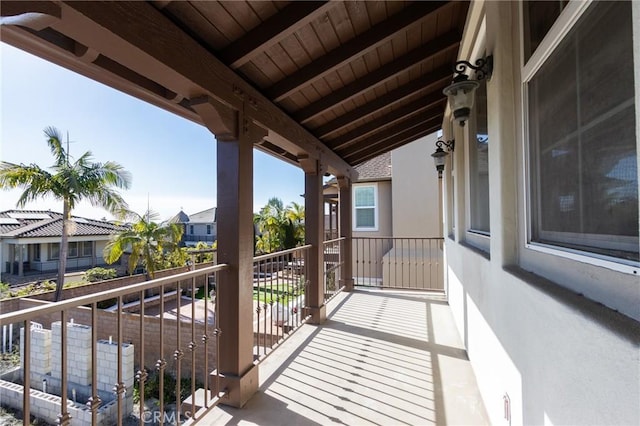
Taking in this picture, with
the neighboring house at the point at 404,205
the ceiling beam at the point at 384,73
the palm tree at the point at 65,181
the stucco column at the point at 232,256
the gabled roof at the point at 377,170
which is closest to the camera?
the stucco column at the point at 232,256

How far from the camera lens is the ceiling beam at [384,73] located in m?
2.88

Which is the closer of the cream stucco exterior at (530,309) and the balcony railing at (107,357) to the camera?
the cream stucco exterior at (530,309)

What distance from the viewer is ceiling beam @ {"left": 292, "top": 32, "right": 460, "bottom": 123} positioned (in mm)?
2883

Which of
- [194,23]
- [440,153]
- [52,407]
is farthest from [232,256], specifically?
[52,407]

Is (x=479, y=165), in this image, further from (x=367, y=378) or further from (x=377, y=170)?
(x=377, y=170)

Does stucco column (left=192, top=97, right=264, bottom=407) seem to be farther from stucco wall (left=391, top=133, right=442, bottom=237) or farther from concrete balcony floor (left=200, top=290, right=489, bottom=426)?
stucco wall (left=391, top=133, right=442, bottom=237)

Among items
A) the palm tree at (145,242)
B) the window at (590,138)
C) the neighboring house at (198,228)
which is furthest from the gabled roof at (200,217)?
the window at (590,138)

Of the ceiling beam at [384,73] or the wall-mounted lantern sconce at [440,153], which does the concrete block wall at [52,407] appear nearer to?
the ceiling beam at [384,73]

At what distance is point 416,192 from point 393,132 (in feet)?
16.0

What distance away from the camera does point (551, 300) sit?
3.37 feet

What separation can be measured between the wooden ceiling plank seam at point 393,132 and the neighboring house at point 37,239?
14441mm

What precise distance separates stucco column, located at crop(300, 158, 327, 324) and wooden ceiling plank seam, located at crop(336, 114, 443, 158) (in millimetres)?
1054

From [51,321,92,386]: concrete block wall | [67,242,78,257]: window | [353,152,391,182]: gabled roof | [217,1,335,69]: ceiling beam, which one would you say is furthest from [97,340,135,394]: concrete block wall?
[67,242,78,257]: window

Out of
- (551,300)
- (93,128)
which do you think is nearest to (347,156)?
(551,300)
